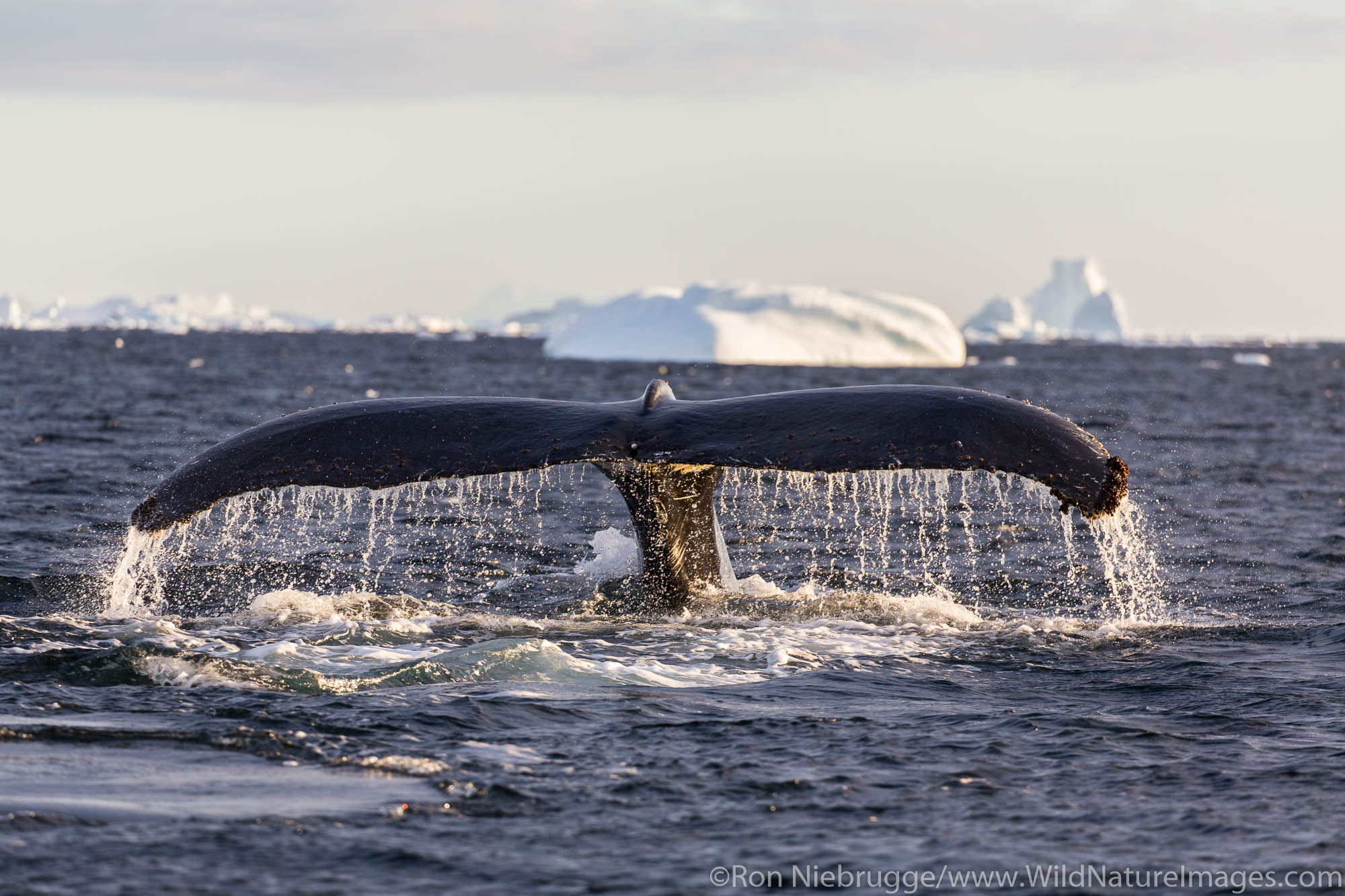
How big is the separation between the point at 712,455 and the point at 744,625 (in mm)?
2278

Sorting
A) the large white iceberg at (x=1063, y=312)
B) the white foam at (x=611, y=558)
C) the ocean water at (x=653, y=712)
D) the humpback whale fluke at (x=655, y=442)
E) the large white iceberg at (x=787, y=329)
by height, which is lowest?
the ocean water at (x=653, y=712)

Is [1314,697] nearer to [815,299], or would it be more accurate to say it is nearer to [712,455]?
[712,455]

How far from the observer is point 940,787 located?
17.1 feet

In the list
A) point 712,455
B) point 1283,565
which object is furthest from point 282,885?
point 1283,565

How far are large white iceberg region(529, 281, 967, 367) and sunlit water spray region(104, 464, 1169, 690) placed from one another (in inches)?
1399

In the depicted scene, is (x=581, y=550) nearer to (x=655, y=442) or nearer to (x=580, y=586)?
(x=580, y=586)

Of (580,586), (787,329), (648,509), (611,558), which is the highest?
(787,329)

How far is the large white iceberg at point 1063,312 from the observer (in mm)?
148125

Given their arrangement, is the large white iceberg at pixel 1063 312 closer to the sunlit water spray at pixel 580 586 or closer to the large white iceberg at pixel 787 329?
the large white iceberg at pixel 787 329

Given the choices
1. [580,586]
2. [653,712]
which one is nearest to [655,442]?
[653,712]

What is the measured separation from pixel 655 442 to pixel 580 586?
386cm

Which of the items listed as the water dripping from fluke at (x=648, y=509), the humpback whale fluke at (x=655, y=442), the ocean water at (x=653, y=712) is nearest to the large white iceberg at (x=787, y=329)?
the water dripping from fluke at (x=648, y=509)

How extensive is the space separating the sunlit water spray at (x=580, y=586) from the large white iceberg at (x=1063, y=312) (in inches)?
5239

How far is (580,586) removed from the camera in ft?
32.3
